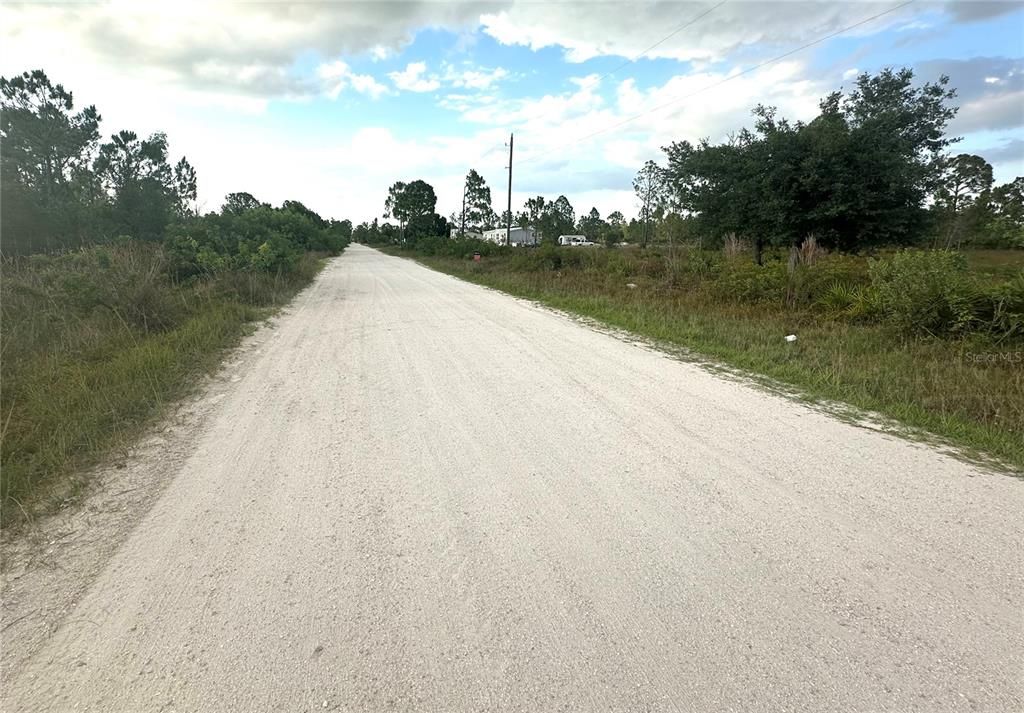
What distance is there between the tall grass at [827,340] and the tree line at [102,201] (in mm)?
8747

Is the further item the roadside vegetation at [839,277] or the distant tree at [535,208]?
the distant tree at [535,208]

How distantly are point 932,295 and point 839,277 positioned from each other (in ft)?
9.98

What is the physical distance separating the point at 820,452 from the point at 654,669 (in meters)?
2.70

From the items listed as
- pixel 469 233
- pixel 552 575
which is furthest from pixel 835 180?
pixel 469 233

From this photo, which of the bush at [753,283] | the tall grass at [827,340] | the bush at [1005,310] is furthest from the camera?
the bush at [753,283]

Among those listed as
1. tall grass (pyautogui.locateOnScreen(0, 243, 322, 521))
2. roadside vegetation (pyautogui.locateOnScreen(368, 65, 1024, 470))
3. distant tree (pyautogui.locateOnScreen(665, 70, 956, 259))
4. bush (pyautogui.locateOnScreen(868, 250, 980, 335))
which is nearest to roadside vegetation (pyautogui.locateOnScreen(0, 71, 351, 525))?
tall grass (pyautogui.locateOnScreen(0, 243, 322, 521))

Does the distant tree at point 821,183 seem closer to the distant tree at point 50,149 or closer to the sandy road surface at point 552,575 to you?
the sandy road surface at point 552,575

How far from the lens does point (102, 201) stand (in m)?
40.0

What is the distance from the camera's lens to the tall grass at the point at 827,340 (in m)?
4.69

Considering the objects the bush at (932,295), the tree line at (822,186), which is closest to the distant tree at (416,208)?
the tree line at (822,186)

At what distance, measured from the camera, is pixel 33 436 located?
384 cm

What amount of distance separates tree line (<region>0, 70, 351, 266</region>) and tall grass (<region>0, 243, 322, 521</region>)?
2.58 metres

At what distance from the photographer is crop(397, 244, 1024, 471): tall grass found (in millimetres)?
4688

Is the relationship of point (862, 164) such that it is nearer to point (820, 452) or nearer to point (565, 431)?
point (820, 452)
